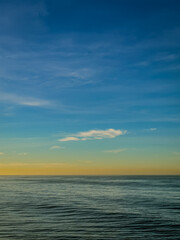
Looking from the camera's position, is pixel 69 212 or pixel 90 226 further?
pixel 69 212

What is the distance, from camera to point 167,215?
36625 millimetres

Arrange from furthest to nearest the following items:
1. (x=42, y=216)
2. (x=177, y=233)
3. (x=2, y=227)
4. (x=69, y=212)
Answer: (x=69, y=212) < (x=42, y=216) < (x=2, y=227) < (x=177, y=233)

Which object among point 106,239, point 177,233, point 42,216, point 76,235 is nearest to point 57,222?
point 42,216

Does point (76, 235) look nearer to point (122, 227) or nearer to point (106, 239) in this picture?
point (106, 239)

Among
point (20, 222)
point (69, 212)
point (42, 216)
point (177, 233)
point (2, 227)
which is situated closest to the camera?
point (177, 233)

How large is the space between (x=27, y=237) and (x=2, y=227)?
5.70 m

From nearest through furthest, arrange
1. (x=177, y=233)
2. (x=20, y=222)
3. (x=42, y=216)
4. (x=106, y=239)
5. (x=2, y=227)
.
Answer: (x=106, y=239)
(x=177, y=233)
(x=2, y=227)
(x=20, y=222)
(x=42, y=216)

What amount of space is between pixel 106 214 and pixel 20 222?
42.9 feet

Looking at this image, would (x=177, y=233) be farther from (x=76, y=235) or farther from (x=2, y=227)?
(x=2, y=227)

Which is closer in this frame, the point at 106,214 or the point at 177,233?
the point at 177,233

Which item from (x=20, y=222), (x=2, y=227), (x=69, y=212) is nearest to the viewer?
(x=2, y=227)

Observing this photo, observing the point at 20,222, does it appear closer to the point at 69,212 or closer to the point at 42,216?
the point at 42,216

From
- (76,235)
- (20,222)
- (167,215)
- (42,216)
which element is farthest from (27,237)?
(167,215)

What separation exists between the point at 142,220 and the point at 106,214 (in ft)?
21.0
